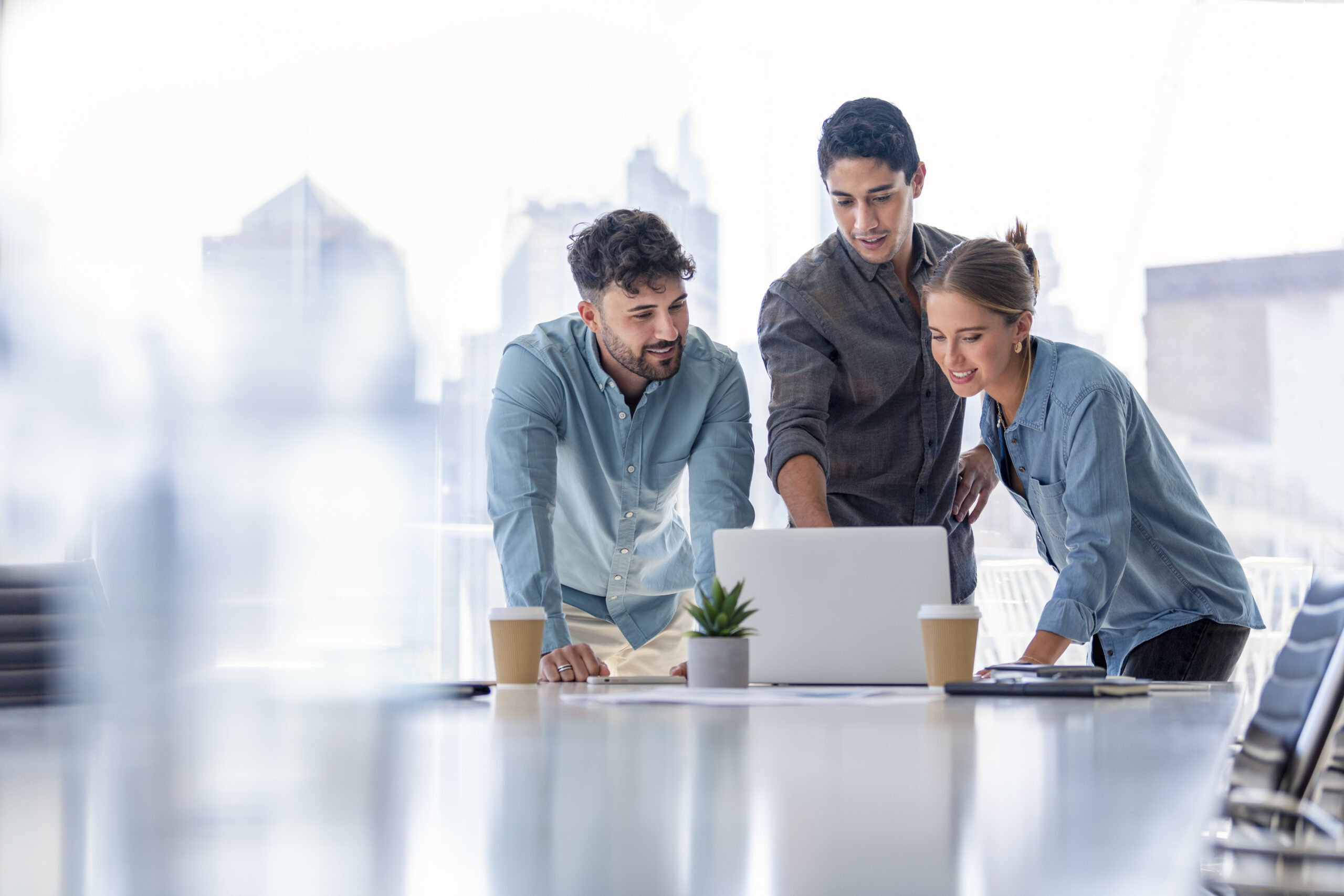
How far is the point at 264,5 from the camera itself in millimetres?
4723

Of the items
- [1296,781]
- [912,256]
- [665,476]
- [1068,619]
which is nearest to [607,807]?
[1296,781]

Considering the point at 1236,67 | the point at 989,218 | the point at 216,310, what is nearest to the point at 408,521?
the point at 216,310

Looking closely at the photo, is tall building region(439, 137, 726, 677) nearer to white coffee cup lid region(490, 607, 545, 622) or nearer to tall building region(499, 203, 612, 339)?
tall building region(499, 203, 612, 339)

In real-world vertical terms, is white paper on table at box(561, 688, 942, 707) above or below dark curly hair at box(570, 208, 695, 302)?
below

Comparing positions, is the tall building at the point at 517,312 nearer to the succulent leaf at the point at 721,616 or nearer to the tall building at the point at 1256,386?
the tall building at the point at 1256,386

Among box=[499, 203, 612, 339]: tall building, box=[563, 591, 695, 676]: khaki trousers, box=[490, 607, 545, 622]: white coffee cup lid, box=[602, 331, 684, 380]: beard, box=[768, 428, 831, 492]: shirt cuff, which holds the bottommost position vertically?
box=[563, 591, 695, 676]: khaki trousers

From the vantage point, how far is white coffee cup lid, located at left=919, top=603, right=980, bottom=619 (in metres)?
1.45

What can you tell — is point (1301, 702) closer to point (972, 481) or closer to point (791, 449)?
point (791, 449)

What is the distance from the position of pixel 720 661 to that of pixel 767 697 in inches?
9.1

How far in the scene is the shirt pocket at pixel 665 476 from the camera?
2.36 meters

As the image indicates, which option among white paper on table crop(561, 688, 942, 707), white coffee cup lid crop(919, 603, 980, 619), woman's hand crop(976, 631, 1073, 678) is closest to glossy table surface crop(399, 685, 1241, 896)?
white paper on table crop(561, 688, 942, 707)

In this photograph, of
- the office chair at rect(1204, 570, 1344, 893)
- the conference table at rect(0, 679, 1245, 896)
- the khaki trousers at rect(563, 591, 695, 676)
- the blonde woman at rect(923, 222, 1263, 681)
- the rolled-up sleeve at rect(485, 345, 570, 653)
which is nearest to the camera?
the conference table at rect(0, 679, 1245, 896)

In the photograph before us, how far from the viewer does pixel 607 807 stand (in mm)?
481

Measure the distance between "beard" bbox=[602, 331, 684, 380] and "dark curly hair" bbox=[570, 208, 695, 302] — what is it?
0.11 meters
